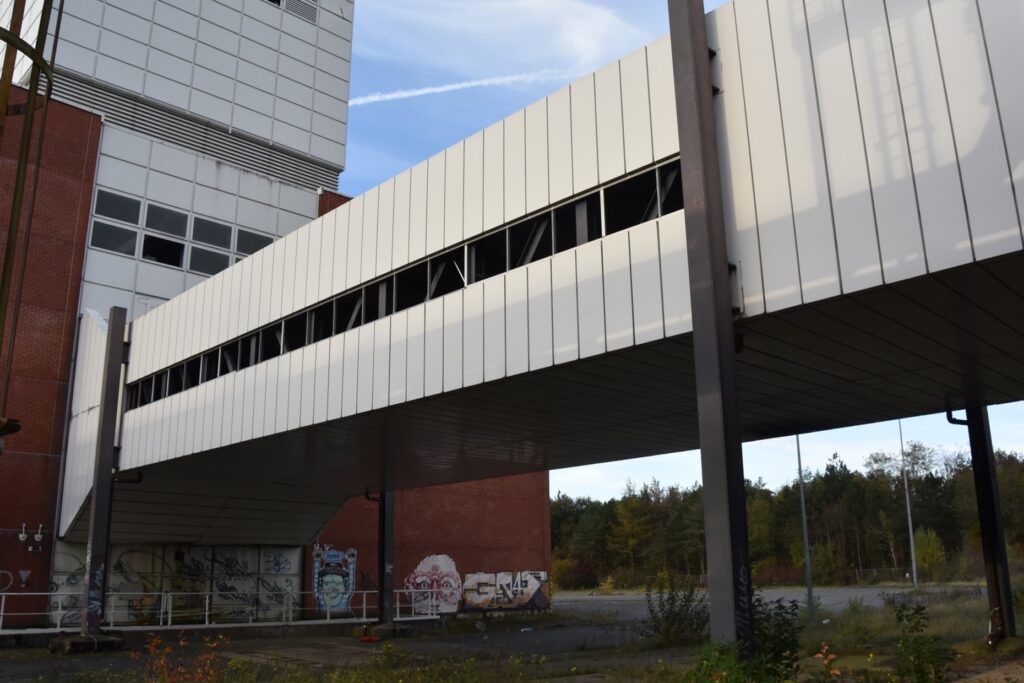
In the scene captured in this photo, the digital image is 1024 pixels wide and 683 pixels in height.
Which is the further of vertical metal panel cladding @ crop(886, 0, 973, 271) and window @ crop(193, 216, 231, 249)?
window @ crop(193, 216, 231, 249)

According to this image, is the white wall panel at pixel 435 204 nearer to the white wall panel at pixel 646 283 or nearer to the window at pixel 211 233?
the white wall panel at pixel 646 283

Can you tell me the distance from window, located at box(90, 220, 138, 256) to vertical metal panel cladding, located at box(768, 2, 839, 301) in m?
24.1

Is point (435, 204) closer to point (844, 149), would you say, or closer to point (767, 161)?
point (767, 161)

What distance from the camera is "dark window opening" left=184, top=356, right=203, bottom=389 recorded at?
20.5 meters

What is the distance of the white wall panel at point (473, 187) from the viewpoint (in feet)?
44.8

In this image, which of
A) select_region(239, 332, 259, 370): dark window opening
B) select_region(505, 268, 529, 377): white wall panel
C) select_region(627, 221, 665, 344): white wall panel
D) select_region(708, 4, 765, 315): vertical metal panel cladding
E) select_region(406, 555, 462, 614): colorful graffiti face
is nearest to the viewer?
select_region(708, 4, 765, 315): vertical metal panel cladding

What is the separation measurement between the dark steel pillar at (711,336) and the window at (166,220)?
77.0 feet

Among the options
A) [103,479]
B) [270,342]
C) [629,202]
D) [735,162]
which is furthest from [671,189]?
[103,479]

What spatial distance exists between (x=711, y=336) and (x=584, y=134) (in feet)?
12.9

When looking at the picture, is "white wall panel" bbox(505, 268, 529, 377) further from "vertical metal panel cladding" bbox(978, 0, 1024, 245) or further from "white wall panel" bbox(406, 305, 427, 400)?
"vertical metal panel cladding" bbox(978, 0, 1024, 245)

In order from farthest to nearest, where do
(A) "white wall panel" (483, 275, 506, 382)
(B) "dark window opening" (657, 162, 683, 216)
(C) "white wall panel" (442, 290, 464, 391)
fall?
1. (C) "white wall panel" (442, 290, 464, 391)
2. (A) "white wall panel" (483, 275, 506, 382)
3. (B) "dark window opening" (657, 162, 683, 216)

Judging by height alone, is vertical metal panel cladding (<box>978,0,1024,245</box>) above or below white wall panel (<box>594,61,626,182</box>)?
below

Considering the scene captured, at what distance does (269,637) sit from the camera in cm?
2566

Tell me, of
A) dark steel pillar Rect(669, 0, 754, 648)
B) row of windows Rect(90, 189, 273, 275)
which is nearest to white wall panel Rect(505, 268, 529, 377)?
dark steel pillar Rect(669, 0, 754, 648)
